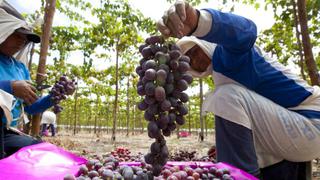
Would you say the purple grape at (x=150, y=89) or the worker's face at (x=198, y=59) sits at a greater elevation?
the worker's face at (x=198, y=59)

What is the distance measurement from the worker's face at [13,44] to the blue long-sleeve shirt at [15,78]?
6 centimetres

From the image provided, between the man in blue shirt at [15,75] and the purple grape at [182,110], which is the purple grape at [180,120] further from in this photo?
the man in blue shirt at [15,75]

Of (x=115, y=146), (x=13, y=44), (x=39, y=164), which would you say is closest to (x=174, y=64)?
(x=39, y=164)

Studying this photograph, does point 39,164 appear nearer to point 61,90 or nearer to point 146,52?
point 146,52

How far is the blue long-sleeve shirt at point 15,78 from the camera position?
105 inches

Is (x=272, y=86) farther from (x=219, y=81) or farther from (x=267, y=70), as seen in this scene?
(x=219, y=81)

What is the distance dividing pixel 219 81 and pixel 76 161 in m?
1.15

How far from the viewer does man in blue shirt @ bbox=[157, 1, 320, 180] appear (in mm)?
1753

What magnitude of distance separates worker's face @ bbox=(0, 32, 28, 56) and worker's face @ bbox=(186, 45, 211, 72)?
170 centimetres

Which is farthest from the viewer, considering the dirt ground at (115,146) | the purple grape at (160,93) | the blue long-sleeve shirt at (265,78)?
the dirt ground at (115,146)

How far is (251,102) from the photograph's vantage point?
2016mm

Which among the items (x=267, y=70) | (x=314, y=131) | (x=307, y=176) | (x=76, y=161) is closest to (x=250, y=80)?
(x=267, y=70)

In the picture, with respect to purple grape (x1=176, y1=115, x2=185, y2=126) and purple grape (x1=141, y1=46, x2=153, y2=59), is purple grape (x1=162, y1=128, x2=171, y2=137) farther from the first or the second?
purple grape (x1=141, y1=46, x2=153, y2=59)

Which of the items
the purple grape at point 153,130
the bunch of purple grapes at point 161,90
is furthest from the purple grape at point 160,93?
the purple grape at point 153,130
